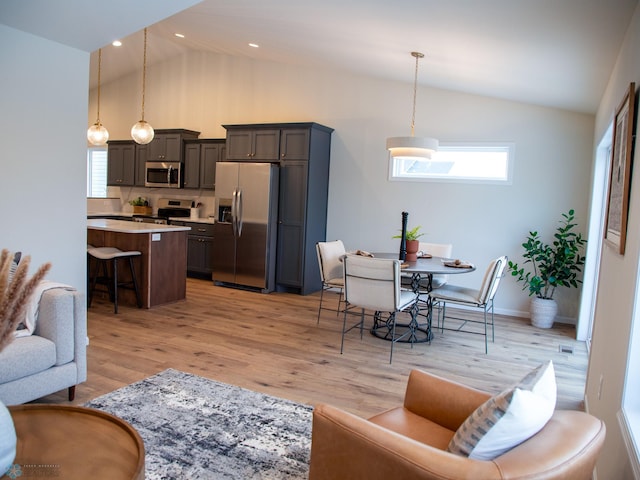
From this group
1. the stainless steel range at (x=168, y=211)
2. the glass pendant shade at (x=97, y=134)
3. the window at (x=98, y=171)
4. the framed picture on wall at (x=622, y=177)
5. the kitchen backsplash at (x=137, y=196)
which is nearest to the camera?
the framed picture on wall at (x=622, y=177)

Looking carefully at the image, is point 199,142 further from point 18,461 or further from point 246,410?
point 18,461

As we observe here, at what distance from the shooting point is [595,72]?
145 inches

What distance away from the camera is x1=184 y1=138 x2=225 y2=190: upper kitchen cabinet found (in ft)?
24.2

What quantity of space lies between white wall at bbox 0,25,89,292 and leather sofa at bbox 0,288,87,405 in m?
0.85

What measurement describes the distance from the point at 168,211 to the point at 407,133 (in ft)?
13.4

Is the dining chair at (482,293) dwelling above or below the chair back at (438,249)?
below

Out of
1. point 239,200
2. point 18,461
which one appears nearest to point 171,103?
point 239,200

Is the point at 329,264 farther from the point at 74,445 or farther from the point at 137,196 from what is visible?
the point at 137,196

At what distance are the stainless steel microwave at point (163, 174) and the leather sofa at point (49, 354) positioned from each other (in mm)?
5089

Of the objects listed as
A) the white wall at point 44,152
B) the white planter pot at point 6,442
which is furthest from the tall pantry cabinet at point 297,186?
the white planter pot at point 6,442

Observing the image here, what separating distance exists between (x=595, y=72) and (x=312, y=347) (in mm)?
3172

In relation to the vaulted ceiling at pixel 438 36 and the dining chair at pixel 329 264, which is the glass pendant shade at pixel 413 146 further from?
the dining chair at pixel 329 264

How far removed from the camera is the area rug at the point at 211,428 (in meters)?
2.30

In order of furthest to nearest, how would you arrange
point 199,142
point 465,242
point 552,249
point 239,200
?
point 199,142
point 239,200
point 465,242
point 552,249
